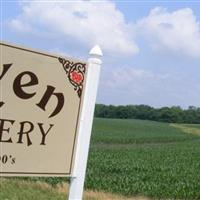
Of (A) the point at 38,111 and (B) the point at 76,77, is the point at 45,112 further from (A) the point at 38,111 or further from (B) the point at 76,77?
(B) the point at 76,77

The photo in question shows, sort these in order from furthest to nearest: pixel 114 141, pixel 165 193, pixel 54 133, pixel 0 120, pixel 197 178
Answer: pixel 114 141, pixel 197 178, pixel 165 193, pixel 54 133, pixel 0 120

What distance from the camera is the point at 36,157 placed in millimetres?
3744

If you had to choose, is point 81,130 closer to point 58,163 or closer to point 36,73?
point 58,163

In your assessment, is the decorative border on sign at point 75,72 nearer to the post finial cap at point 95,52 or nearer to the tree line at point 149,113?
the post finial cap at point 95,52

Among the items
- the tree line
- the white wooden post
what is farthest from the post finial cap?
the tree line

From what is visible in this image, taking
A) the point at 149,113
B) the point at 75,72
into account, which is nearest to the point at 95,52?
the point at 75,72

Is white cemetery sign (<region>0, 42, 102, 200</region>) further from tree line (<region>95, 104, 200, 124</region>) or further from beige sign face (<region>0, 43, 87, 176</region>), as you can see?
tree line (<region>95, 104, 200, 124</region>)

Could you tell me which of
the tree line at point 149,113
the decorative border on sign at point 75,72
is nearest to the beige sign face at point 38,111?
the decorative border on sign at point 75,72

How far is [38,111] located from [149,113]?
10826cm

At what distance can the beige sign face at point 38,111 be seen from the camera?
362 cm

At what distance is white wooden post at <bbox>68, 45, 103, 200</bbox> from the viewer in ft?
13.1

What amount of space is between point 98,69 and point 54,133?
0.58 m

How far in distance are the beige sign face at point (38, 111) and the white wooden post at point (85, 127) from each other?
0.05 meters

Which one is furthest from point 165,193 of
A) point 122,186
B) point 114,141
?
point 114,141
